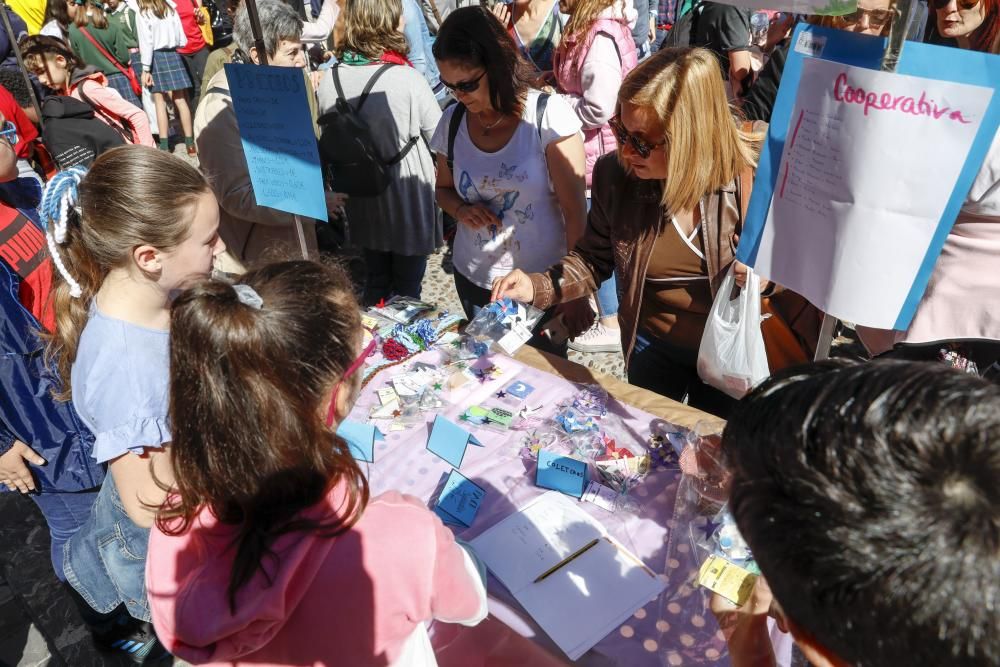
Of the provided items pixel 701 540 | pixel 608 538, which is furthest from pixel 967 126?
pixel 608 538

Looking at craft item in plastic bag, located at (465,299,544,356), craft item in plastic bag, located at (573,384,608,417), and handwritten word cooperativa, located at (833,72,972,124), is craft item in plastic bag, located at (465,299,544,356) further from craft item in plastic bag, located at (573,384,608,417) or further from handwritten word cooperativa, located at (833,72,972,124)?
handwritten word cooperativa, located at (833,72,972,124)

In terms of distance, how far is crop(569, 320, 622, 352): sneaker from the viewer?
357cm

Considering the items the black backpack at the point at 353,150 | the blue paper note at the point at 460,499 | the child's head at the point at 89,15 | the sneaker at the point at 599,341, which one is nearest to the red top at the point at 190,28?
the child's head at the point at 89,15

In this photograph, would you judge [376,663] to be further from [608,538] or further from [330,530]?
[608,538]

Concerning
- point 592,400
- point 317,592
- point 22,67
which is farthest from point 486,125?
point 22,67

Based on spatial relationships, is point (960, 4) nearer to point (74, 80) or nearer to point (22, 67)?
point (22, 67)

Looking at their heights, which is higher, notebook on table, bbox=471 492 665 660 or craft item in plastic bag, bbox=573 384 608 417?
craft item in plastic bag, bbox=573 384 608 417

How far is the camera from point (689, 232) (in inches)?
73.4

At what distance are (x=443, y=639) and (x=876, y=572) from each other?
0.99m

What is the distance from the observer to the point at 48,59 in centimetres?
379

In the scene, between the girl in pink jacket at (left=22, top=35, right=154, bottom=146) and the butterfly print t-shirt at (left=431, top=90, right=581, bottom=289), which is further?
the girl in pink jacket at (left=22, top=35, right=154, bottom=146)

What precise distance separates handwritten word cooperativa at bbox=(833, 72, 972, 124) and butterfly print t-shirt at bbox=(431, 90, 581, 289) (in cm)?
132

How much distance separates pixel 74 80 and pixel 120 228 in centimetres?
329

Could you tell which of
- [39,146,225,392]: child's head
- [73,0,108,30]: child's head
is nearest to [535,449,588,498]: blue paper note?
[39,146,225,392]: child's head
